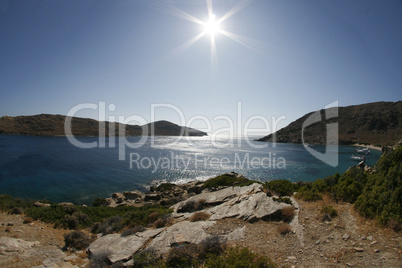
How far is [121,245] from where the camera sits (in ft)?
27.8

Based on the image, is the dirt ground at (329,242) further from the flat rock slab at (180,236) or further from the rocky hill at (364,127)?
the rocky hill at (364,127)

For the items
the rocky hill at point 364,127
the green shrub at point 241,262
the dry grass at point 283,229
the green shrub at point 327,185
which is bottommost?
the dry grass at point 283,229

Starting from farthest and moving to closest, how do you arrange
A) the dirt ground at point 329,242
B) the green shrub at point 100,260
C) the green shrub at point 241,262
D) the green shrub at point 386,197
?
the green shrub at point 100,260 < the green shrub at point 386,197 < the dirt ground at point 329,242 < the green shrub at point 241,262

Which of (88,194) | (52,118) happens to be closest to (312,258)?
(88,194)

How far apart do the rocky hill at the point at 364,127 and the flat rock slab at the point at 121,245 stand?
137 metres

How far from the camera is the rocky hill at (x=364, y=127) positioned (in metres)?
108

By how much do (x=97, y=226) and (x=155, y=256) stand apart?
29.6ft

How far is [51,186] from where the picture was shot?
28844 mm

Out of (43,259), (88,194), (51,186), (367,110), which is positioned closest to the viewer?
(43,259)

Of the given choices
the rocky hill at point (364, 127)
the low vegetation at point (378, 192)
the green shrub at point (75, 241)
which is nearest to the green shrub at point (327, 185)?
the low vegetation at point (378, 192)

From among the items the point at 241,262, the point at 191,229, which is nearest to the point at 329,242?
the point at 241,262

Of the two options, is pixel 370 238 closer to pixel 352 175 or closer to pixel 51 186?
pixel 352 175

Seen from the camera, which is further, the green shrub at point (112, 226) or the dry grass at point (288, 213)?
the green shrub at point (112, 226)

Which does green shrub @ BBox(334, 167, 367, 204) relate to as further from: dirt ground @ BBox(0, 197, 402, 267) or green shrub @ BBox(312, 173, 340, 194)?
green shrub @ BBox(312, 173, 340, 194)
